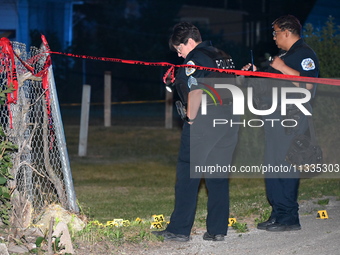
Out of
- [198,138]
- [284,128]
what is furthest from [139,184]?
[198,138]

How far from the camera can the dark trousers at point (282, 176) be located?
6633 mm

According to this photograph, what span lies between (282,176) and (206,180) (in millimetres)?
871

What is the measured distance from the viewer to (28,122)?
6.22 metres

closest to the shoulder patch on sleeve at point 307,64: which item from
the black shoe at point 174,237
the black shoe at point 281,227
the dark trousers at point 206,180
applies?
the dark trousers at point 206,180

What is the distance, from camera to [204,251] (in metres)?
5.89

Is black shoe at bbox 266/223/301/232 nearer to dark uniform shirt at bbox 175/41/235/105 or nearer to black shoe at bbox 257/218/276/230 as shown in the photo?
black shoe at bbox 257/218/276/230

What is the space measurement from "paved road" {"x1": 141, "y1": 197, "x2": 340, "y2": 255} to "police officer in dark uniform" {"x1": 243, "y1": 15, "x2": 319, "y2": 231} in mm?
197

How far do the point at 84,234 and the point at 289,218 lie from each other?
1929 mm

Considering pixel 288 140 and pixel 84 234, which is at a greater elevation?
pixel 288 140

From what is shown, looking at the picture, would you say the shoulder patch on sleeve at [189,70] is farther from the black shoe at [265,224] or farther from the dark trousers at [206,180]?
the black shoe at [265,224]

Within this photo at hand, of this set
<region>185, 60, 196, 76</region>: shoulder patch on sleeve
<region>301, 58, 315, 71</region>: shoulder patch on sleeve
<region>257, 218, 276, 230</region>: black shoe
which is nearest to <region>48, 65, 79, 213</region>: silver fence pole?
<region>185, 60, 196, 76</region>: shoulder patch on sleeve

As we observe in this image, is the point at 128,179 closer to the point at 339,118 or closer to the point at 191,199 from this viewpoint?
the point at 339,118

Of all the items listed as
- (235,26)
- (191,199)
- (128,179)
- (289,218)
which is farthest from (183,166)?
(235,26)

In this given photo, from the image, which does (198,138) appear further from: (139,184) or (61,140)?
(139,184)
